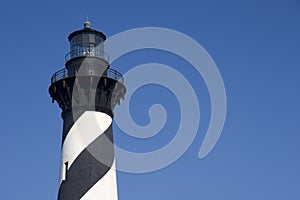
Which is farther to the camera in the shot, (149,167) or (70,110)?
(70,110)

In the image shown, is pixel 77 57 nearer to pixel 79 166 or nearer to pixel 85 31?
pixel 85 31

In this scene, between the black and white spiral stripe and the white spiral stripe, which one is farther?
the white spiral stripe

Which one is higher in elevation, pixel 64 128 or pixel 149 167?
pixel 64 128

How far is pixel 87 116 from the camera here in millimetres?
27484

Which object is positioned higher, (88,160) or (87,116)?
(87,116)

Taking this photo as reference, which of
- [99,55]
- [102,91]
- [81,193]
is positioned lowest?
[81,193]

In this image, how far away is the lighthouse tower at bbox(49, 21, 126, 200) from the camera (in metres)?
26.6

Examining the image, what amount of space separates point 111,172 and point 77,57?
4831 millimetres

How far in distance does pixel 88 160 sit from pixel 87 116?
1.74m

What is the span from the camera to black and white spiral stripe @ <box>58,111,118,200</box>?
1042 inches

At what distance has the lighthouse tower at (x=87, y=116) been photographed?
87.3ft

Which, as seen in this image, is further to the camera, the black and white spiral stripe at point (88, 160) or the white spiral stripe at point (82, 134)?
the white spiral stripe at point (82, 134)

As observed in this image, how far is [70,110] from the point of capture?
27781 mm

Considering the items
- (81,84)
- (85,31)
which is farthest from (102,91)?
(85,31)
